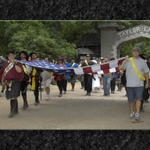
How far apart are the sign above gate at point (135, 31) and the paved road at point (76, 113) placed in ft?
3.23

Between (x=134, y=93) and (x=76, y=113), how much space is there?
1.06 metres

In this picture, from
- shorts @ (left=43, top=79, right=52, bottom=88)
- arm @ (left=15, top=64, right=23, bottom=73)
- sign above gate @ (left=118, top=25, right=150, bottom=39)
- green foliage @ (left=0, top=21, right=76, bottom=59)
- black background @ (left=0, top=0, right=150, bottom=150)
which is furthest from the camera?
shorts @ (left=43, top=79, right=52, bottom=88)

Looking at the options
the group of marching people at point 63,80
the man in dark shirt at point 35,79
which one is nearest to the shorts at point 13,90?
the group of marching people at point 63,80

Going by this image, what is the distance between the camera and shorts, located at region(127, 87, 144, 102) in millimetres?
4598

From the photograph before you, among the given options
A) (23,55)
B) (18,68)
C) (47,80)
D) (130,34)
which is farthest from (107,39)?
(18,68)

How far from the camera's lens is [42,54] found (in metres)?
4.71

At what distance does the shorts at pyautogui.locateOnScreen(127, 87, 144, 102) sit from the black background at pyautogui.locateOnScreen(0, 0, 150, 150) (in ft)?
1.82

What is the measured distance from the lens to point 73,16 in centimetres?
445

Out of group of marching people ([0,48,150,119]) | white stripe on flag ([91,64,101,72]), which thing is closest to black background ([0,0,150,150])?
group of marching people ([0,48,150,119])

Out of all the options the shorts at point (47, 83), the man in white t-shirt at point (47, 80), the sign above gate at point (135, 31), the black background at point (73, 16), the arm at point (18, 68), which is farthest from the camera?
the shorts at point (47, 83)

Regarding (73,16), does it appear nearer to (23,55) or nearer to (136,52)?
(23,55)

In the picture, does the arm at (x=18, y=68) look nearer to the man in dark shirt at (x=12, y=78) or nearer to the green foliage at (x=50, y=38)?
the man in dark shirt at (x=12, y=78)

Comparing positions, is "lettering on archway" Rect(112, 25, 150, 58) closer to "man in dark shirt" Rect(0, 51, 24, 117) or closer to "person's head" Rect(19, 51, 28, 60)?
"person's head" Rect(19, 51, 28, 60)

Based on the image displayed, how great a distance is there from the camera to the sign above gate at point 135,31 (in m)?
4.51
